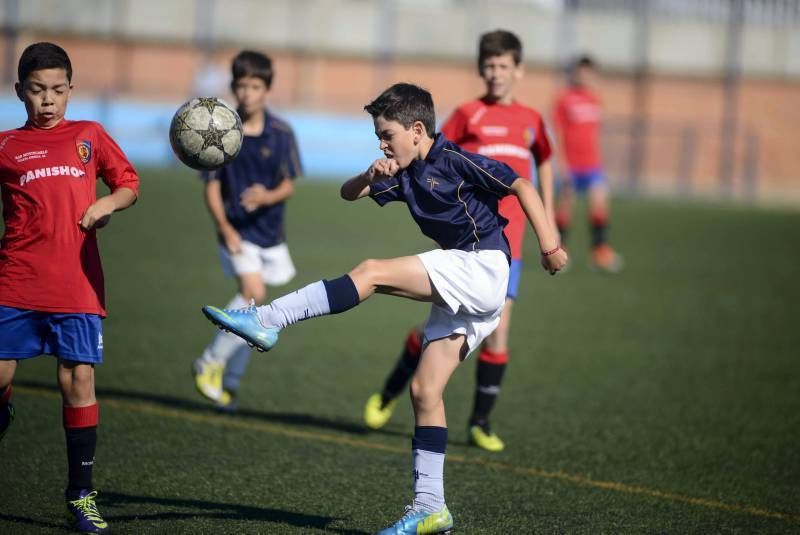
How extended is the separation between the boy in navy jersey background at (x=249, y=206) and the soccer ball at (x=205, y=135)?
162cm

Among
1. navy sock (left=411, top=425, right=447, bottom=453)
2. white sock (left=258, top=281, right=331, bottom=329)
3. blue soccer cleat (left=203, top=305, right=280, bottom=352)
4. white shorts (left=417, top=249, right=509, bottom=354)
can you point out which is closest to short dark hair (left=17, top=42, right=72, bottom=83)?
blue soccer cleat (left=203, top=305, right=280, bottom=352)

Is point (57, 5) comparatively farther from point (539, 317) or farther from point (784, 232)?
point (539, 317)

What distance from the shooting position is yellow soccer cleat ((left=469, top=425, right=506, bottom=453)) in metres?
6.44

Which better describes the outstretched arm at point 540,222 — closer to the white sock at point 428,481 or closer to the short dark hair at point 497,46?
the white sock at point 428,481

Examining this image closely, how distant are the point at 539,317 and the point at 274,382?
400 cm

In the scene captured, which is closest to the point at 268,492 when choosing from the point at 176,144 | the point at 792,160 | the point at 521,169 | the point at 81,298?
the point at 81,298

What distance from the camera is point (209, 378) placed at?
6.87 meters

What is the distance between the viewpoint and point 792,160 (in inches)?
1410

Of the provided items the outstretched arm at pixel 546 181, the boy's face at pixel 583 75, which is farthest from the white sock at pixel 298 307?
the boy's face at pixel 583 75

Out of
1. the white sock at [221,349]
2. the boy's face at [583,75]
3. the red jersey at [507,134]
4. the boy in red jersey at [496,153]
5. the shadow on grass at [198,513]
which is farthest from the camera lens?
the boy's face at [583,75]

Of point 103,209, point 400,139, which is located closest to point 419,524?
point 400,139

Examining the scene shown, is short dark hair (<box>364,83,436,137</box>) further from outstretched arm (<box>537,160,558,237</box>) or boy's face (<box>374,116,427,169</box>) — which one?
outstretched arm (<box>537,160,558,237</box>)

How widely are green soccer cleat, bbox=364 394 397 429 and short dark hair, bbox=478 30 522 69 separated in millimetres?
2190

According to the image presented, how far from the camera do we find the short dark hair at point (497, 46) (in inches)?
260
